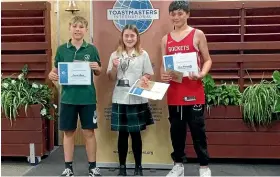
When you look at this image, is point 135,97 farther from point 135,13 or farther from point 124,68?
point 135,13

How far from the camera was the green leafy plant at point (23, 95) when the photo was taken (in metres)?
4.77

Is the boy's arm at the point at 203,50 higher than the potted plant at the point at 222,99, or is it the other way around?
the boy's arm at the point at 203,50

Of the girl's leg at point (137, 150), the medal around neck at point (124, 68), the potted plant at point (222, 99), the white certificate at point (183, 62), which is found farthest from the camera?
the potted plant at point (222, 99)

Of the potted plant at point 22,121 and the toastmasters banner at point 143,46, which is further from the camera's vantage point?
the potted plant at point 22,121

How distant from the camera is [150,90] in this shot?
13.0 feet

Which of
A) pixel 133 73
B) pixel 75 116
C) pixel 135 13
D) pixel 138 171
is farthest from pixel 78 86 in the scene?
pixel 138 171

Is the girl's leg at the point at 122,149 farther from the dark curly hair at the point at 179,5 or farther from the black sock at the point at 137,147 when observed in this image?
the dark curly hair at the point at 179,5

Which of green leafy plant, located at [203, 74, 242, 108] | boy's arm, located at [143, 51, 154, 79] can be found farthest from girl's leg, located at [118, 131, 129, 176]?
green leafy plant, located at [203, 74, 242, 108]

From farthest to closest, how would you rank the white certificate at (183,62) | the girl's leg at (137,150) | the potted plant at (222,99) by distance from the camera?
1. the potted plant at (222,99)
2. the girl's leg at (137,150)
3. the white certificate at (183,62)

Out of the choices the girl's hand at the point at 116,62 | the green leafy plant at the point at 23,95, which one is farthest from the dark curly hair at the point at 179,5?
the green leafy plant at the point at 23,95

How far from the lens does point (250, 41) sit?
194 inches

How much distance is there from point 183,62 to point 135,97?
605 mm

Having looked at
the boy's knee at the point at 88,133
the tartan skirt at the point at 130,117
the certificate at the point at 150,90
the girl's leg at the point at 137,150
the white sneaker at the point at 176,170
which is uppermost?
the certificate at the point at 150,90

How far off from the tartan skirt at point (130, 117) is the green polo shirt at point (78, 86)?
0.87ft
